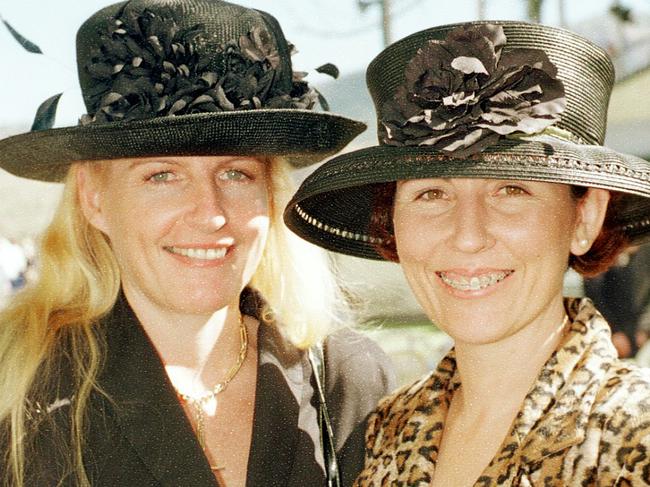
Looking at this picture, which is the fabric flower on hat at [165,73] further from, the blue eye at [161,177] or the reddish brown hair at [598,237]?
the reddish brown hair at [598,237]

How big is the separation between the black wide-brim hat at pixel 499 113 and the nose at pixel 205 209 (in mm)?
489

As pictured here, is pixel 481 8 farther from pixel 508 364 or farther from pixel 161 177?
pixel 508 364

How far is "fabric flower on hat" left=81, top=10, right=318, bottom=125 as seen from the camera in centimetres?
236

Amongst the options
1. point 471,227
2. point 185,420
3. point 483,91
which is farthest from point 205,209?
point 483,91

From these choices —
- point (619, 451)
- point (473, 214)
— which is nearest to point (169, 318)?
point (473, 214)

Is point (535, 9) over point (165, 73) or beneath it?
beneath

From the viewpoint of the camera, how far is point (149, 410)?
2.46m

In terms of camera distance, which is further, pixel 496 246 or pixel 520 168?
pixel 496 246

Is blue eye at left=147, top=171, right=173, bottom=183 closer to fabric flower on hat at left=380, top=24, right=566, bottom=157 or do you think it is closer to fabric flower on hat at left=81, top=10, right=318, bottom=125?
fabric flower on hat at left=81, top=10, right=318, bottom=125

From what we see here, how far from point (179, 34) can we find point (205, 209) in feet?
1.63

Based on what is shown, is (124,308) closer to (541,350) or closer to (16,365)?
(16,365)

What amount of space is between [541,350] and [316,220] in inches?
31.8

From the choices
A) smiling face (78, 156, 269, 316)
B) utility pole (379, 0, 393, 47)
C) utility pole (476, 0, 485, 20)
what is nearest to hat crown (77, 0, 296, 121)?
smiling face (78, 156, 269, 316)

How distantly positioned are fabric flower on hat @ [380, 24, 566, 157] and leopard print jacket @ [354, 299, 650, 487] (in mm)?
505
